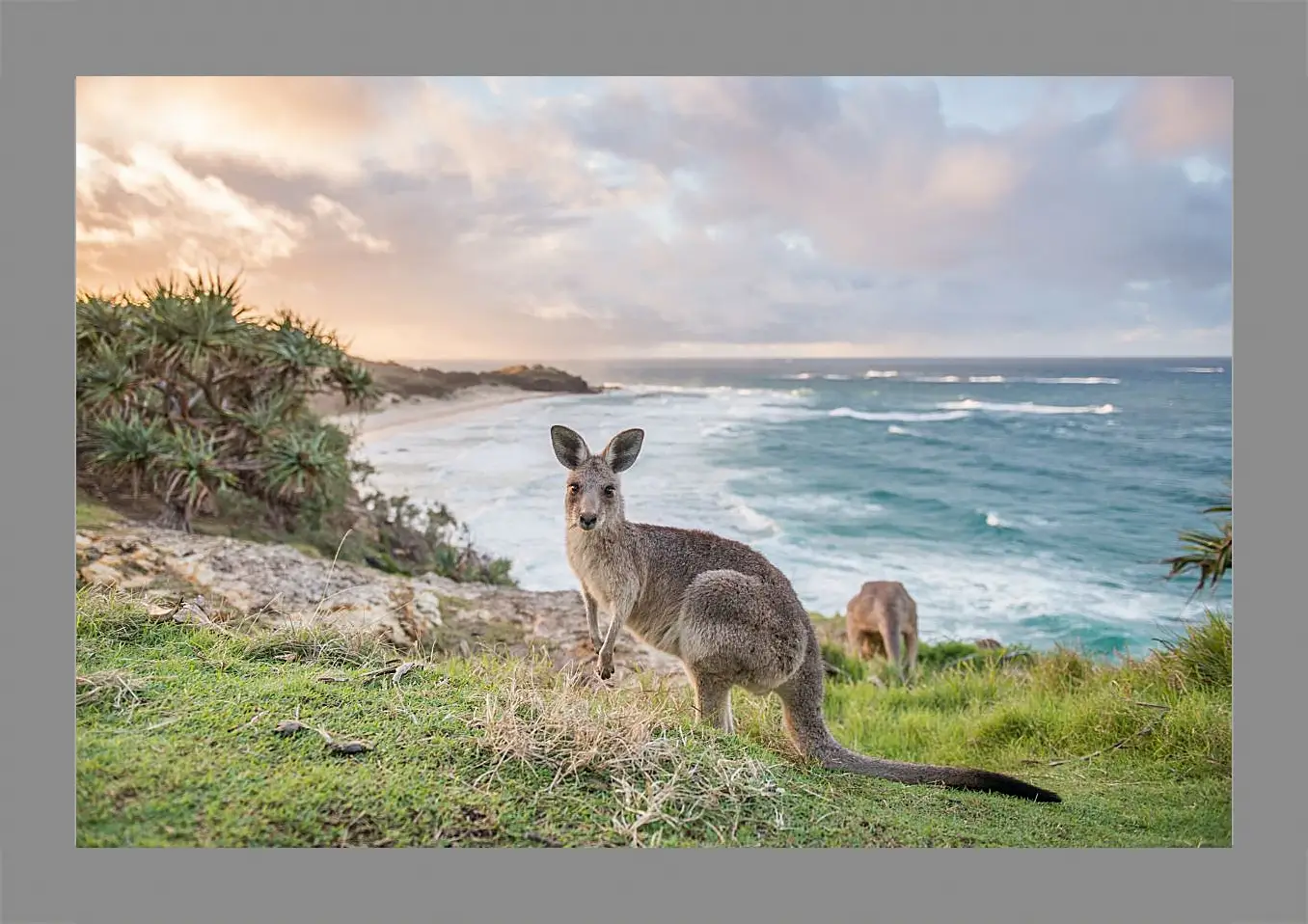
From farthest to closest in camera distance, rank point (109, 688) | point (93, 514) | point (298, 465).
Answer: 1. point (298, 465)
2. point (93, 514)
3. point (109, 688)

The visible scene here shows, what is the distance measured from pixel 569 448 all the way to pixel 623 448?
0.22 m

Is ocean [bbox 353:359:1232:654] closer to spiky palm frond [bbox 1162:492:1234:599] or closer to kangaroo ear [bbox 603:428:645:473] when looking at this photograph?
spiky palm frond [bbox 1162:492:1234:599]

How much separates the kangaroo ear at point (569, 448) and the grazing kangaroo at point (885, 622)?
304cm

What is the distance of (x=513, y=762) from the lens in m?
3.30

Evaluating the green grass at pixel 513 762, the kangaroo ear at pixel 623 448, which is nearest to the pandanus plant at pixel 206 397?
the green grass at pixel 513 762

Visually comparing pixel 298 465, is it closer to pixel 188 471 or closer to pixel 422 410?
pixel 188 471

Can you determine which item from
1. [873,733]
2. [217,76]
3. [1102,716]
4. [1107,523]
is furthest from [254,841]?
[1107,523]

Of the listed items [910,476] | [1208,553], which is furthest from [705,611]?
[910,476]

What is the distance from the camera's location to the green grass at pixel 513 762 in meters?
3.08

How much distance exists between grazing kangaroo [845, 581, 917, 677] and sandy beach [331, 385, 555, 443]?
2.61 meters

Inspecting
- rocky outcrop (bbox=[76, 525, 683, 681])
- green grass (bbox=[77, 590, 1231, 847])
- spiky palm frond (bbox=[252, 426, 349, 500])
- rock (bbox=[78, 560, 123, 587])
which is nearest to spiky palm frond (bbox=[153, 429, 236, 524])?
spiky palm frond (bbox=[252, 426, 349, 500])

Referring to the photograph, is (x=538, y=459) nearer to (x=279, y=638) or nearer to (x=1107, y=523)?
(x=279, y=638)

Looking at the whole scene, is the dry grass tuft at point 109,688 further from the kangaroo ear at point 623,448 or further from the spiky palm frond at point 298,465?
the spiky palm frond at point 298,465

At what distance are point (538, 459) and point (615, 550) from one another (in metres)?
2.56
